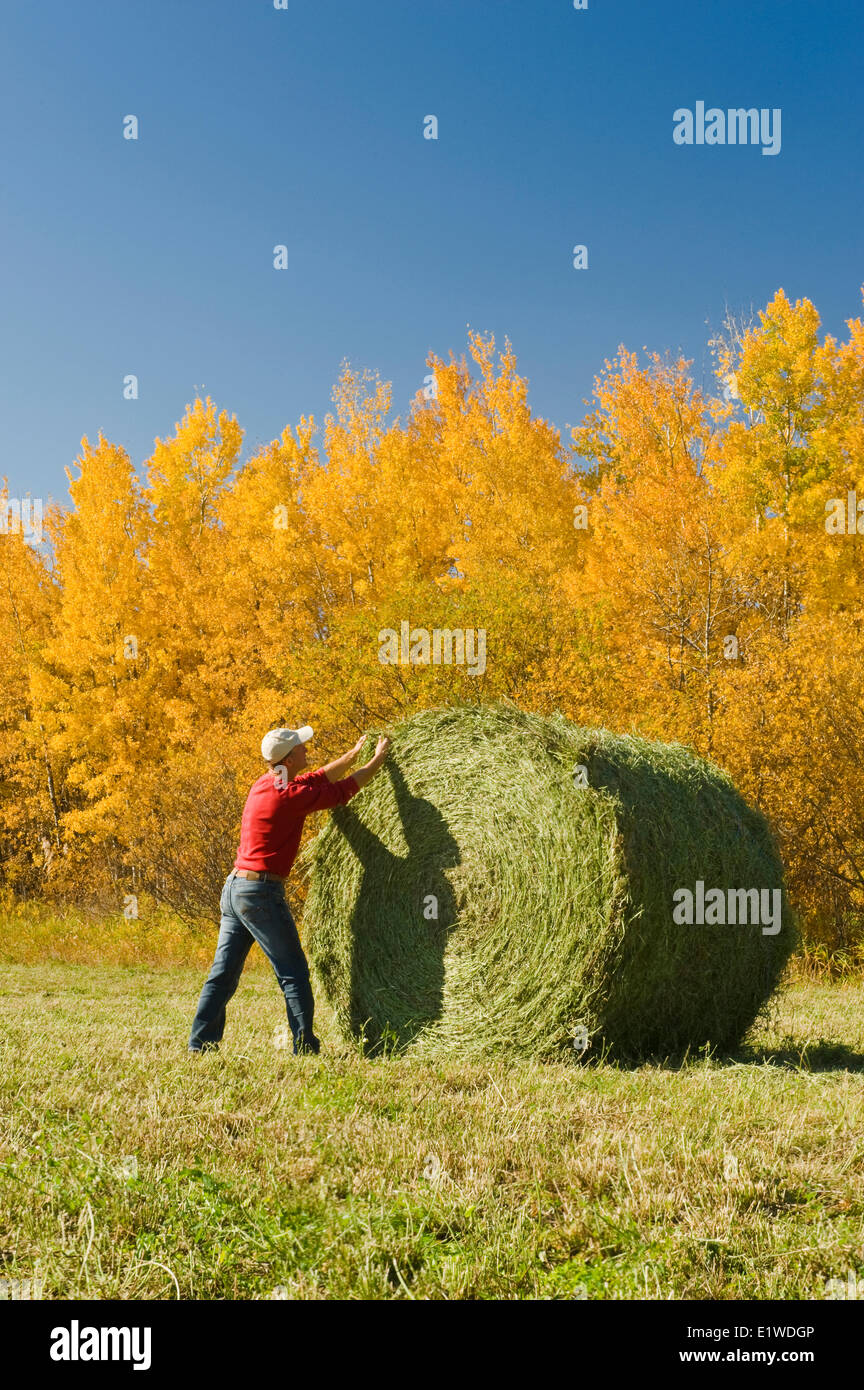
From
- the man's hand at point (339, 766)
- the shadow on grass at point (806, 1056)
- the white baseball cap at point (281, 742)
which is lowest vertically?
the shadow on grass at point (806, 1056)

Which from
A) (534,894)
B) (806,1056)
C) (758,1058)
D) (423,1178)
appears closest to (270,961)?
(534,894)

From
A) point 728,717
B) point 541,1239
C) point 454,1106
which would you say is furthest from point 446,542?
point 541,1239

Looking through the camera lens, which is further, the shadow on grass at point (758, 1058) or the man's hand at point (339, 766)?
the man's hand at point (339, 766)

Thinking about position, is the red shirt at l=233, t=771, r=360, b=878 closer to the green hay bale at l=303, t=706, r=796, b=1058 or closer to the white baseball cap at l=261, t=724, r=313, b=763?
the white baseball cap at l=261, t=724, r=313, b=763

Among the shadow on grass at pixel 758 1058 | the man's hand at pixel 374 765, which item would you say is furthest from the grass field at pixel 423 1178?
the man's hand at pixel 374 765

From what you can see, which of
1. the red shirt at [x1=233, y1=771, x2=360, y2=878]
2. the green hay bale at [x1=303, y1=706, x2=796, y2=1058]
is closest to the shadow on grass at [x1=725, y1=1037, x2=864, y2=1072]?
the green hay bale at [x1=303, y1=706, x2=796, y2=1058]

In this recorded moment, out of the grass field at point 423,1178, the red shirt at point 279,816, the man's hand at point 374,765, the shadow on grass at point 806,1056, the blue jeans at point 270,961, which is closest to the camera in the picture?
the grass field at point 423,1178

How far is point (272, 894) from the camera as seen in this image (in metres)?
6.44

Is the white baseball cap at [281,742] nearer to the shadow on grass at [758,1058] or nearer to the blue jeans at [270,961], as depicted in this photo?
the blue jeans at [270,961]

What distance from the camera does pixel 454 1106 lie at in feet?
15.8

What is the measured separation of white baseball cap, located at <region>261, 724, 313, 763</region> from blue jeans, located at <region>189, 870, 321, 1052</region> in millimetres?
803

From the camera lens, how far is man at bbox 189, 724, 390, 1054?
6.36 meters

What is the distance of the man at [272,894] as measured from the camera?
20.9 feet

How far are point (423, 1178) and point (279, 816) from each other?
122 inches
